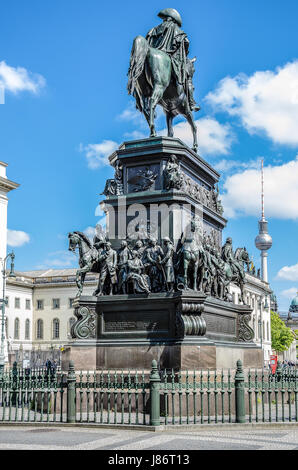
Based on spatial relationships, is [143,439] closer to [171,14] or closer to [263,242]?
[171,14]

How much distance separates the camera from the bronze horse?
63.4ft

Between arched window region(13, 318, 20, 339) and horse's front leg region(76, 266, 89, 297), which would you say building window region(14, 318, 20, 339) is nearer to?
arched window region(13, 318, 20, 339)

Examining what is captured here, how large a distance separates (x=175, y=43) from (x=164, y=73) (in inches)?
47.1

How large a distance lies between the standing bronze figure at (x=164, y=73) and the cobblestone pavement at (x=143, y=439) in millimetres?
9306

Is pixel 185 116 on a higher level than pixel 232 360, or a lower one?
higher

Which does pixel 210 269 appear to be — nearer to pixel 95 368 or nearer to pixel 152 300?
pixel 152 300

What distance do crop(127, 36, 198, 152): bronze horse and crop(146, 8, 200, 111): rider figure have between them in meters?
0.22

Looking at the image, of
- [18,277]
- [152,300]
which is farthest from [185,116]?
[18,277]

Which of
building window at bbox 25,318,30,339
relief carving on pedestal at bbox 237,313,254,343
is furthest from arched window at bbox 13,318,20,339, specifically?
relief carving on pedestal at bbox 237,313,254,343

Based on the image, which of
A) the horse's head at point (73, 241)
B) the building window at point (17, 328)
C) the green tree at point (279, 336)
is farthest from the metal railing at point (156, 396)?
the green tree at point (279, 336)

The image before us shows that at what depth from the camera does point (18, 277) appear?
106500 millimetres
